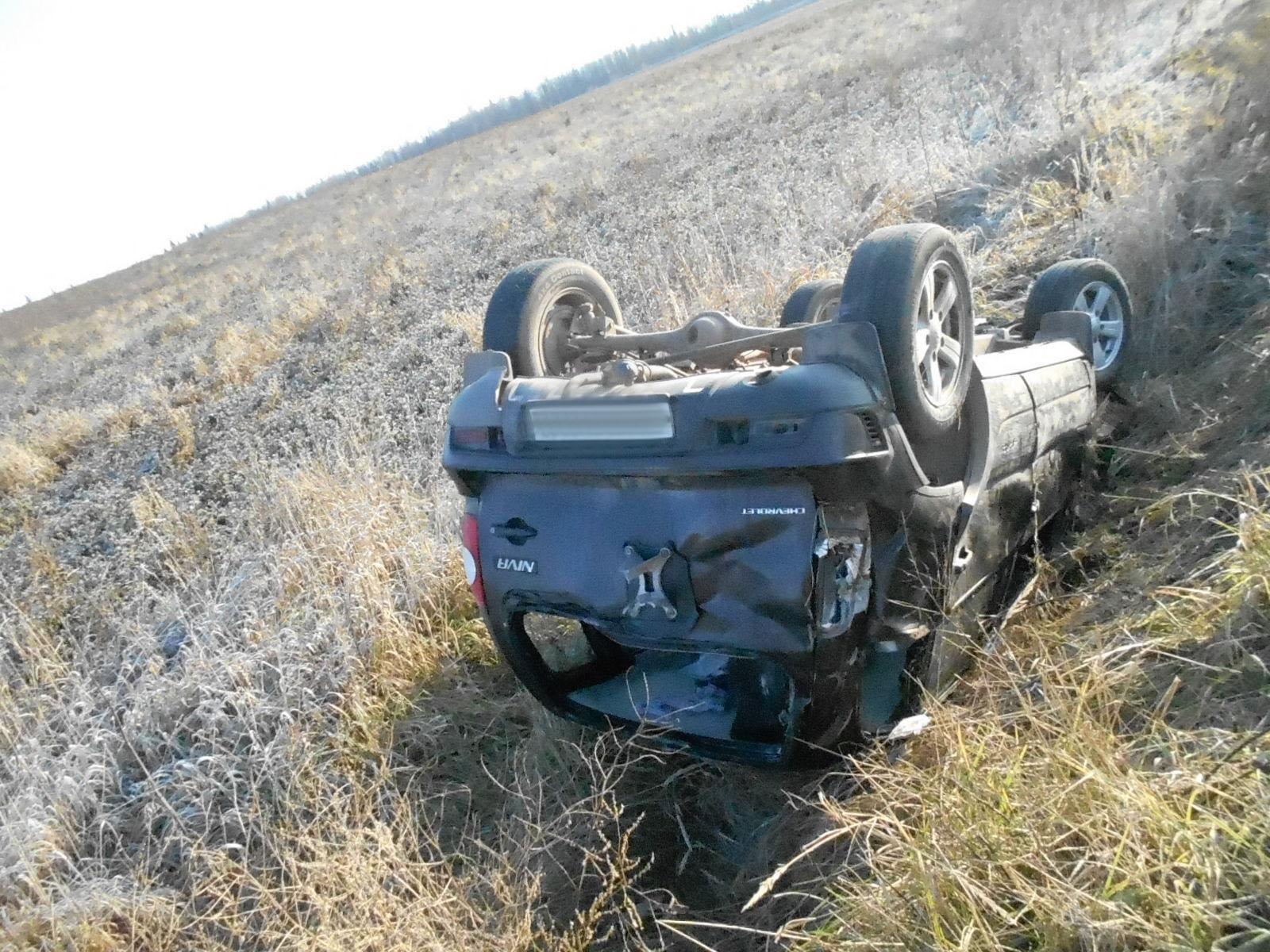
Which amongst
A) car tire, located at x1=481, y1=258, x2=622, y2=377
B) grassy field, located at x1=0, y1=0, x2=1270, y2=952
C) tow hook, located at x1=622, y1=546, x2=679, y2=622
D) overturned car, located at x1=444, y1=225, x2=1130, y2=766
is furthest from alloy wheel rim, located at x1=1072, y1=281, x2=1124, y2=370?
tow hook, located at x1=622, y1=546, x2=679, y2=622

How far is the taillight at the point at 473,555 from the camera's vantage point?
2.73 meters

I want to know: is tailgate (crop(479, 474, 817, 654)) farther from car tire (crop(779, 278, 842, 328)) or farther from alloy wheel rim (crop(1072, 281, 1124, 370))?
alloy wheel rim (crop(1072, 281, 1124, 370))

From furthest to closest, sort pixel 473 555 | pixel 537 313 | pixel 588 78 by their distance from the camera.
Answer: pixel 588 78 < pixel 537 313 < pixel 473 555

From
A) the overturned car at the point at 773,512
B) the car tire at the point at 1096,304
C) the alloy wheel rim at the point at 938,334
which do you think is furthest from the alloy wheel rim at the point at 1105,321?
the alloy wheel rim at the point at 938,334

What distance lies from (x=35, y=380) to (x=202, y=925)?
20340 millimetres

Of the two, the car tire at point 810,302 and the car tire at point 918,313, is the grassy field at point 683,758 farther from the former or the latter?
the car tire at point 810,302

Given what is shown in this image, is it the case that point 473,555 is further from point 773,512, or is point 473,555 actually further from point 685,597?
point 773,512

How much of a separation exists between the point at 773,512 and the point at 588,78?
96070 mm

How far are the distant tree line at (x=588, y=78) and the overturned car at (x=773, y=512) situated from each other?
80.7m

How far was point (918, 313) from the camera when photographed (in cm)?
244

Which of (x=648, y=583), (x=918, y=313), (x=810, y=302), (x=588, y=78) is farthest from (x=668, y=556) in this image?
(x=588, y=78)

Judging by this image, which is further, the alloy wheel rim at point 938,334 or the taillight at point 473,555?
the taillight at point 473,555

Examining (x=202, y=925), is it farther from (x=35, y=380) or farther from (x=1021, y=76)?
(x=35, y=380)

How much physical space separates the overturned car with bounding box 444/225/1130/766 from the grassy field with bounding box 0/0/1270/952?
0.25m
